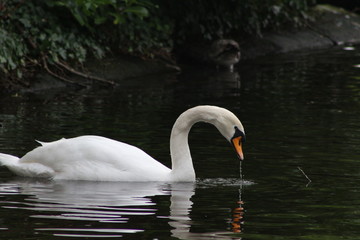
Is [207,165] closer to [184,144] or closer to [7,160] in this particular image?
[184,144]

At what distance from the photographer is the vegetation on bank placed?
15789 millimetres

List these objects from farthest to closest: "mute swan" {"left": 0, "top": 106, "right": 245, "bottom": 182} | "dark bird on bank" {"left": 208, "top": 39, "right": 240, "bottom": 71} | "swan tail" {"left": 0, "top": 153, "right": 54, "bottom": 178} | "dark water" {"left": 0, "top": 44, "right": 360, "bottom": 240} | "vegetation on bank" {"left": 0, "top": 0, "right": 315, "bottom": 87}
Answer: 1. "dark bird on bank" {"left": 208, "top": 39, "right": 240, "bottom": 71}
2. "vegetation on bank" {"left": 0, "top": 0, "right": 315, "bottom": 87}
3. "swan tail" {"left": 0, "top": 153, "right": 54, "bottom": 178}
4. "mute swan" {"left": 0, "top": 106, "right": 245, "bottom": 182}
5. "dark water" {"left": 0, "top": 44, "right": 360, "bottom": 240}

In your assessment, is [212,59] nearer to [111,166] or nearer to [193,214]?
[111,166]

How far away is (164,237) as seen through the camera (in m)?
6.44

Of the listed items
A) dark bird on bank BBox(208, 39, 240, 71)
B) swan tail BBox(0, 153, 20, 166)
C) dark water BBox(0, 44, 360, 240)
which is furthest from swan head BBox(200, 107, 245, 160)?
dark bird on bank BBox(208, 39, 240, 71)

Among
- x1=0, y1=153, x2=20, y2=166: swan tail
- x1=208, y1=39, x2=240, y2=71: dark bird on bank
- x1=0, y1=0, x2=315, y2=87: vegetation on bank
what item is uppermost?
x1=0, y1=0, x2=315, y2=87: vegetation on bank

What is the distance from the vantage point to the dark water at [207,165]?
22.4 ft

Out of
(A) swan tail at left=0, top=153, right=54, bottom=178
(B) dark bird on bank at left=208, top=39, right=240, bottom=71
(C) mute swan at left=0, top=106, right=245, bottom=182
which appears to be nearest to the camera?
(C) mute swan at left=0, top=106, right=245, bottom=182

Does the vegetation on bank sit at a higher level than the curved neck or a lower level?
higher

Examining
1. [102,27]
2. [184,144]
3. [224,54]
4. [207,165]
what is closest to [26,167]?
[184,144]

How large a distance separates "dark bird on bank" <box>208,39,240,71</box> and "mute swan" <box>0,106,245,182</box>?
1157cm

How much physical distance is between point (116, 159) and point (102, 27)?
957 centimetres

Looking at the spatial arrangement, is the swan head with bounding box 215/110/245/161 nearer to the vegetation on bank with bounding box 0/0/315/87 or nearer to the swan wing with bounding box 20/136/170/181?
the swan wing with bounding box 20/136/170/181

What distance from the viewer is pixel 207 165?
961 cm
